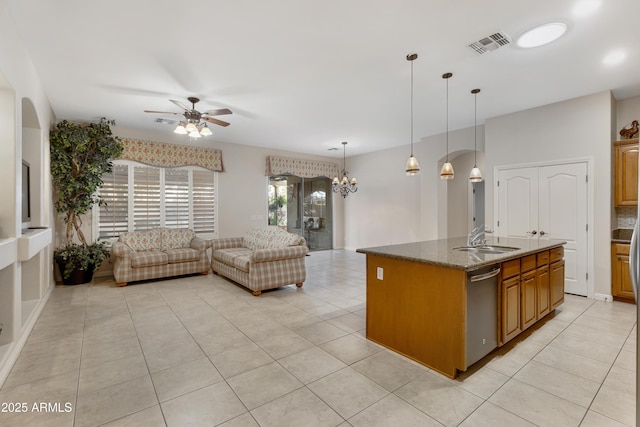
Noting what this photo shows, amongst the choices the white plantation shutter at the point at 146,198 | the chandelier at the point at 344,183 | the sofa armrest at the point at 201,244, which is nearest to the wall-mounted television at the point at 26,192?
the white plantation shutter at the point at 146,198

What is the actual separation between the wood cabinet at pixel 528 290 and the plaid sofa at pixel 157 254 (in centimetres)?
479

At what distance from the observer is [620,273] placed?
13.2ft

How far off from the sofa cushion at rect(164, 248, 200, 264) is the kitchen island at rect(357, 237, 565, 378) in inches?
151

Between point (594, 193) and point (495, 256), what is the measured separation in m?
2.93

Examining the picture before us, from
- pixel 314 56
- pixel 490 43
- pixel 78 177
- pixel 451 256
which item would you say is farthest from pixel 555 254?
pixel 78 177

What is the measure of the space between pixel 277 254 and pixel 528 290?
3.15 m

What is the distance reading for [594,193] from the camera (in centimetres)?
416

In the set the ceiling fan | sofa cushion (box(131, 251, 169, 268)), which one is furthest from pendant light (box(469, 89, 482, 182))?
sofa cushion (box(131, 251, 169, 268))

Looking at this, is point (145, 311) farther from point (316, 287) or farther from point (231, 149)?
point (231, 149)

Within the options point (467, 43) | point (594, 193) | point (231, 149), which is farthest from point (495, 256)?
point (231, 149)

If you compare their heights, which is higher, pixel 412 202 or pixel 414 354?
pixel 412 202

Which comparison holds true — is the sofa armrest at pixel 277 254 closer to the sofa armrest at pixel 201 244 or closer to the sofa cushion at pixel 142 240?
the sofa armrest at pixel 201 244

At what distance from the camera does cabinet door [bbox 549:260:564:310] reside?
11.2 ft

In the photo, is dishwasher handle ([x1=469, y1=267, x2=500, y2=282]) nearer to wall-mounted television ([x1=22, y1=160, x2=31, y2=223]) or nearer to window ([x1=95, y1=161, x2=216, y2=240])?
wall-mounted television ([x1=22, y1=160, x2=31, y2=223])
